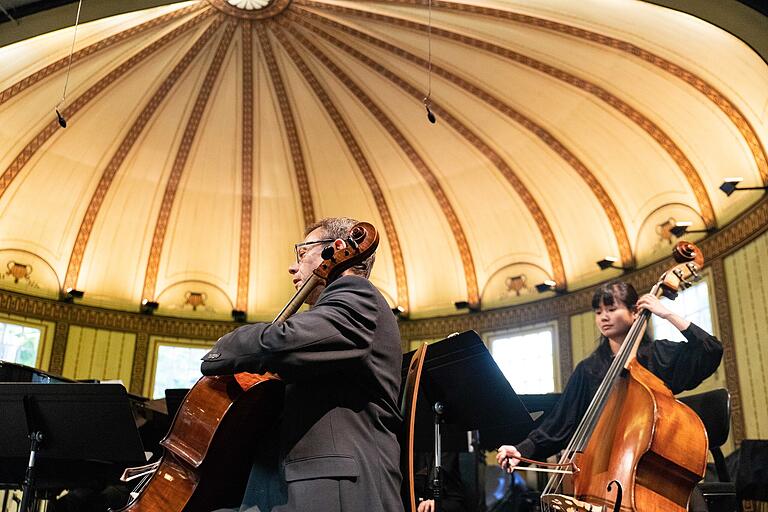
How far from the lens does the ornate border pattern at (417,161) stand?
41.7 ft

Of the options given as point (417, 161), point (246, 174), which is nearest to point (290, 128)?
point (246, 174)

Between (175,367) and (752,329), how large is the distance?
9840mm

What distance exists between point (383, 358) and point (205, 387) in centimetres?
62

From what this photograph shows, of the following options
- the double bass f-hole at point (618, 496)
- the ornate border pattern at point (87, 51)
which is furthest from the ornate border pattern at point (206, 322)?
the double bass f-hole at point (618, 496)

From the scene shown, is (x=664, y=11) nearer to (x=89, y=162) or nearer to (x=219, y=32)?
→ (x=219, y=32)

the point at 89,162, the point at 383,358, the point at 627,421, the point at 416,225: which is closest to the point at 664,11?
the point at 416,225

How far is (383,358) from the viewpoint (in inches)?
105

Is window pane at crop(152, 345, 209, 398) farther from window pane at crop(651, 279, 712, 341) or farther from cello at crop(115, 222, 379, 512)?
cello at crop(115, 222, 379, 512)

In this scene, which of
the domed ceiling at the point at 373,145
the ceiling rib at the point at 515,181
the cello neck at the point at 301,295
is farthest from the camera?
the ceiling rib at the point at 515,181

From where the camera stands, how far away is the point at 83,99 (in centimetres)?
1236

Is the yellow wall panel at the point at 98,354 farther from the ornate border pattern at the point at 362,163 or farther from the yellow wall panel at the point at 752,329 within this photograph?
the yellow wall panel at the point at 752,329

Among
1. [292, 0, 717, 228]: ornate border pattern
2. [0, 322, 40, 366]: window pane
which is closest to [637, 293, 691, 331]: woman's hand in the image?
[292, 0, 717, 228]: ornate border pattern

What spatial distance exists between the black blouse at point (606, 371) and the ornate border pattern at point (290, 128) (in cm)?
940

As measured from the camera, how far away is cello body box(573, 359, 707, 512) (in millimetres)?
3166
